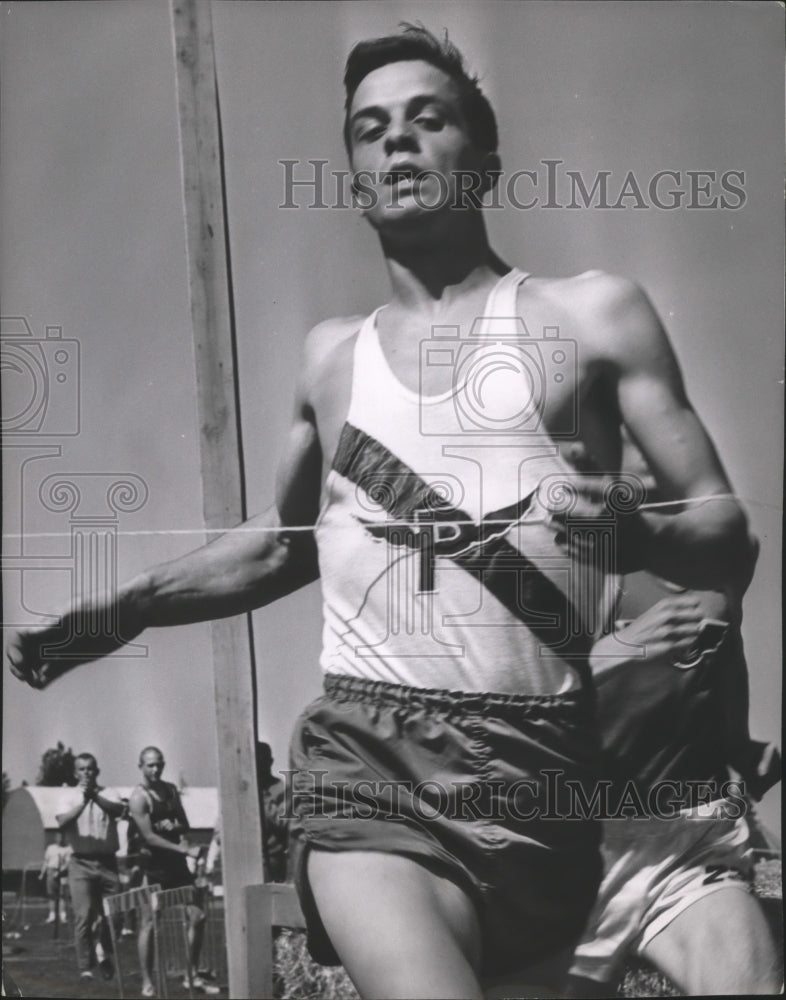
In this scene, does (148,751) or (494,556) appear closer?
(494,556)

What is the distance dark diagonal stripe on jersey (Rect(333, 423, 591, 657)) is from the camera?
2863 millimetres

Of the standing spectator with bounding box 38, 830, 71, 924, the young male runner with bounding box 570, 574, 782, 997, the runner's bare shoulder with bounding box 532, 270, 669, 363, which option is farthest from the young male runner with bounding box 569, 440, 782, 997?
the standing spectator with bounding box 38, 830, 71, 924

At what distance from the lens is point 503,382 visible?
2.91 meters

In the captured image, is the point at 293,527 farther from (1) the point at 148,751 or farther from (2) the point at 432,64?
(2) the point at 432,64

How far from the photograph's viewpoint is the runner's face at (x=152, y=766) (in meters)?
3.01

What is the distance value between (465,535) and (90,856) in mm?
1202

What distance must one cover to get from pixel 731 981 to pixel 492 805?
2.20 ft

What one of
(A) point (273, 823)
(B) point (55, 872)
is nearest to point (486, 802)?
(A) point (273, 823)

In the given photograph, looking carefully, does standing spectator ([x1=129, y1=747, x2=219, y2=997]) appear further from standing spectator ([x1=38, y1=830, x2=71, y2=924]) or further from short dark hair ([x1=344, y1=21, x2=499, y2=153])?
short dark hair ([x1=344, y1=21, x2=499, y2=153])

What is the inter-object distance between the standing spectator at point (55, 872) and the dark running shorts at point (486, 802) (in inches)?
24.8

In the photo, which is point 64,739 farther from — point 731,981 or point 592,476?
point 731,981

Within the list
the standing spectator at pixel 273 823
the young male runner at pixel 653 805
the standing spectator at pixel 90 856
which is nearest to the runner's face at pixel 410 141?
the young male runner at pixel 653 805

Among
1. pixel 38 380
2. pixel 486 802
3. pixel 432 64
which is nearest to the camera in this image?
pixel 486 802

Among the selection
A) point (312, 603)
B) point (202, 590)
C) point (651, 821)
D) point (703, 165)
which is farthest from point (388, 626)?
point (703, 165)
